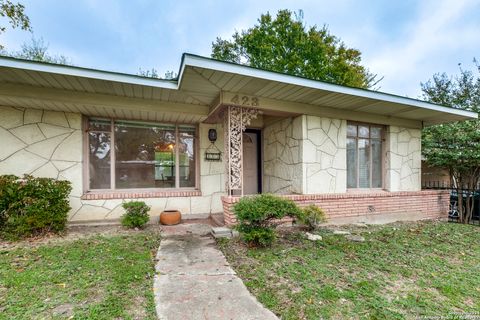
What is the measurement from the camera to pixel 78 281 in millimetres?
2521

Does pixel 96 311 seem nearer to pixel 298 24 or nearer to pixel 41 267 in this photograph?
pixel 41 267

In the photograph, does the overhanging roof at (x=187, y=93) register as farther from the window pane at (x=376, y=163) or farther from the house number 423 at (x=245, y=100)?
the window pane at (x=376, y=163)

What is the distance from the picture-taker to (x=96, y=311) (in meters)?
1.98

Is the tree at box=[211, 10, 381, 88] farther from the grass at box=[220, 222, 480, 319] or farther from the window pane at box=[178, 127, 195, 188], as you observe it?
the grass at box=[220, 222, 480, 319]

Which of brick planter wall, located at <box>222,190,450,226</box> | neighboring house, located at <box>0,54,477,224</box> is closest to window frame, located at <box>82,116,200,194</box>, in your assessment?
neighboring house, located at <box>0,54,477,224</box>

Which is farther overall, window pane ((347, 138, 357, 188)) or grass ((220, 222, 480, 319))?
window pane ((347, 138, 357, 188))

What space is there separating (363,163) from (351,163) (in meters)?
0.41

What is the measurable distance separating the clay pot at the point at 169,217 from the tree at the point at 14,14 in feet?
22.0

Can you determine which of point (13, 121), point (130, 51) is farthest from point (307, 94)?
point (130, 51)

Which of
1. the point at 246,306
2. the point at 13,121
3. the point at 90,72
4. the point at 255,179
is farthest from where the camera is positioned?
the point at 255,179

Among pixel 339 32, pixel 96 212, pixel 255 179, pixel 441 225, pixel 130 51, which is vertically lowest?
pixel 441 225

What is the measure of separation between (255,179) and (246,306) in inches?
187

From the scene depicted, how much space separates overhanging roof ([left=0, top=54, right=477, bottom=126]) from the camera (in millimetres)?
3592

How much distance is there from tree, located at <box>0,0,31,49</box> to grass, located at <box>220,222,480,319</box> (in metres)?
8.15
